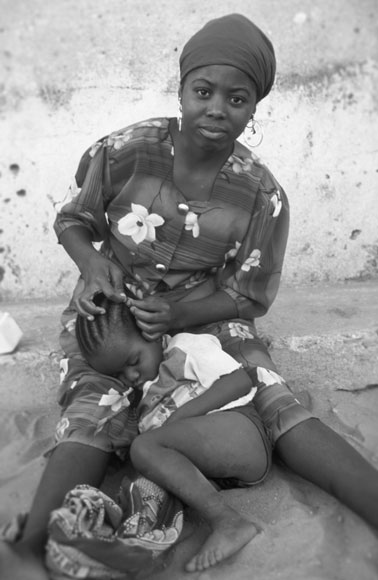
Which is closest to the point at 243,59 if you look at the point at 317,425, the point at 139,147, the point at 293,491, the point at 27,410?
the point at 139,147

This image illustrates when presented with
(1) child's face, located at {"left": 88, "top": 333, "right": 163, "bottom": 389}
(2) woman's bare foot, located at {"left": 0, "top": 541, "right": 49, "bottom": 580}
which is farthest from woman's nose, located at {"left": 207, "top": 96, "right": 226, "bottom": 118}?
(2) woman's bare foot, located at {"left": 0, "top": 541, "right": 49, "bottom": 580}

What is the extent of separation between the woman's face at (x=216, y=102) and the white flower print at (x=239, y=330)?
650 millimetres

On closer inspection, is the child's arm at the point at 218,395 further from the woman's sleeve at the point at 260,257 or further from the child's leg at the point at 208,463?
the woman's sleeve at the point at 260,257

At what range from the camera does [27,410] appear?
276cm

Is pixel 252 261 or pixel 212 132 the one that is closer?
pixel 212 132

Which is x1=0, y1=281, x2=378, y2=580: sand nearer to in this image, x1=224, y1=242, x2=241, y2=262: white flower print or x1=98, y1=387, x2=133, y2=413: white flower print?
x1=98, y1=387, x2=133, y2=413: white flower print

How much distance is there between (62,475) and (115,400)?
1.02ft

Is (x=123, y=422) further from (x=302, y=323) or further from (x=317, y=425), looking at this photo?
(x=302, y=323)

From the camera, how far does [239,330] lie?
252cm

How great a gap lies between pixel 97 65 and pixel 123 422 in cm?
207

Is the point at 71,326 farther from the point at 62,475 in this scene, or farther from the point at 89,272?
the point at 62,475

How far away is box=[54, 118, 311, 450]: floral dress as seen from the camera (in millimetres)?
2428

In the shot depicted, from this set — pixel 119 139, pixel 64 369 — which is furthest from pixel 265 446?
pixel 119 139

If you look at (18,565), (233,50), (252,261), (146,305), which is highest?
(233,50)
